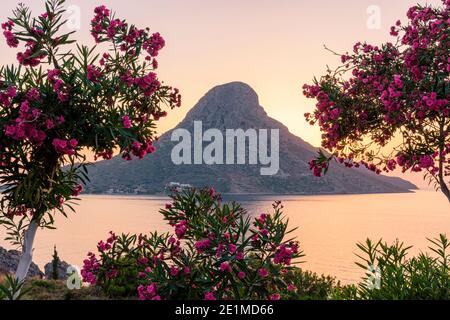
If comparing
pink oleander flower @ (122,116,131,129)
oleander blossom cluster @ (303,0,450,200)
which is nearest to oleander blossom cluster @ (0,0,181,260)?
pink oleander flower @ (122,116,131,129)

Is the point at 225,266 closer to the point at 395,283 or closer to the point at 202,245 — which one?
the point at 202,245

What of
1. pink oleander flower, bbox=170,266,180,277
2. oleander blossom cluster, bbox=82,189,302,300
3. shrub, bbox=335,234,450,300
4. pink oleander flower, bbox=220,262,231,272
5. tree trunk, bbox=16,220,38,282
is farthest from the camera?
tree trunk, bbox=16,220,38,282

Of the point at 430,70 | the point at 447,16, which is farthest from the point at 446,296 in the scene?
the point at 447,16

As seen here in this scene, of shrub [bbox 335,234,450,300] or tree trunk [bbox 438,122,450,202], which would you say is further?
tree trunk [bbox 438,122,450,202]

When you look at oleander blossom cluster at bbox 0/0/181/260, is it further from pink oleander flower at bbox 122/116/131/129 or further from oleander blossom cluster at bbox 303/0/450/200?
oleander blossom cluster at bbox 303/0/450/200

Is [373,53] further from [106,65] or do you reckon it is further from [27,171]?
[27,171]

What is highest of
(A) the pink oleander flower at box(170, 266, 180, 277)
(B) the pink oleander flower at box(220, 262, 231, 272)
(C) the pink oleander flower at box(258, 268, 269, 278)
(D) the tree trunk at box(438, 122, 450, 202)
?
(D) the tree trunk at box(438, 122, 450, 202)

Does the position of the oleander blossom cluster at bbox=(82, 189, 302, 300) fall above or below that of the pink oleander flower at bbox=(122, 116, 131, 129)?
below

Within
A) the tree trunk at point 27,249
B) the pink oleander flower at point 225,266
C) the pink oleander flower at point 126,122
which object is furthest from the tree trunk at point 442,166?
the tree trunk at point 27,249

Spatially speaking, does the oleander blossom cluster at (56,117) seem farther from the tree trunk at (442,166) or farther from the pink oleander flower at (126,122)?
the tree trunk at (442,166)

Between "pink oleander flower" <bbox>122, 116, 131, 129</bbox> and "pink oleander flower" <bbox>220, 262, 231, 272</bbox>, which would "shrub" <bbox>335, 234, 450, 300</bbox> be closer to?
"pink oleander flower" <bbox>220, 262, 231, 272</bbox>

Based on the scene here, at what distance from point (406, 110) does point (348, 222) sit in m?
142

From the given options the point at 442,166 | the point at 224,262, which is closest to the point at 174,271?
the point at 224,262

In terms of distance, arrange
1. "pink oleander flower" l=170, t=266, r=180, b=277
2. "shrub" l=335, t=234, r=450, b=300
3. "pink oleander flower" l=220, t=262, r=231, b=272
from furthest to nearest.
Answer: "pink oleander flower" l=170, t=266, r=180, b=277 → "pink oleander flower" l=220, t=262, r=231, b=272 → "shrub" l=335, t=234, r=450, b=300
